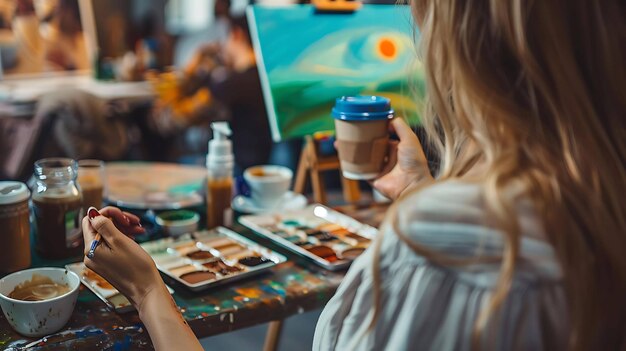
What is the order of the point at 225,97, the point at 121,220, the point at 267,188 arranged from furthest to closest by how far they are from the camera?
the point at 225,97
the point at 267,188
the point at 121,220

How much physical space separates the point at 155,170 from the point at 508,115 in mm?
1547

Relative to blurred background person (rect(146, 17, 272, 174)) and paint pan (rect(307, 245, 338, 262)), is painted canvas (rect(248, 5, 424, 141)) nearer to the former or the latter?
paint pan (rect(307, 245, 338, 262))

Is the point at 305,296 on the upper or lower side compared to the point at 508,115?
lower

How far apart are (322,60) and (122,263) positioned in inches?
39.3

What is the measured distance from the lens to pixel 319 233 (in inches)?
58.9

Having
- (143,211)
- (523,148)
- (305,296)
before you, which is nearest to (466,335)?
(523,148)

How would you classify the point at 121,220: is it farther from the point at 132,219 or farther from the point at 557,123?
the point at 557,123

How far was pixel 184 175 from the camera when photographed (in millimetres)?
2057

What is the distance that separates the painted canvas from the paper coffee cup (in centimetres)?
40

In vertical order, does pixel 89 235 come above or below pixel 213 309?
above

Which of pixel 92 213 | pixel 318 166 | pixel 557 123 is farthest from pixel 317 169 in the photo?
pixel 557 123

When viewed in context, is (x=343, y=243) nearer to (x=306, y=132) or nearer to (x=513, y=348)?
(x=306, y=132)

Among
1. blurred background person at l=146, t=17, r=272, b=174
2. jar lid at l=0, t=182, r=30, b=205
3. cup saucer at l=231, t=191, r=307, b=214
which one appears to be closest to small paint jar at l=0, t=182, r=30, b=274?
jar lid at l=0, t=182, r=30, b=205

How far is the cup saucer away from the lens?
1.67 metres
